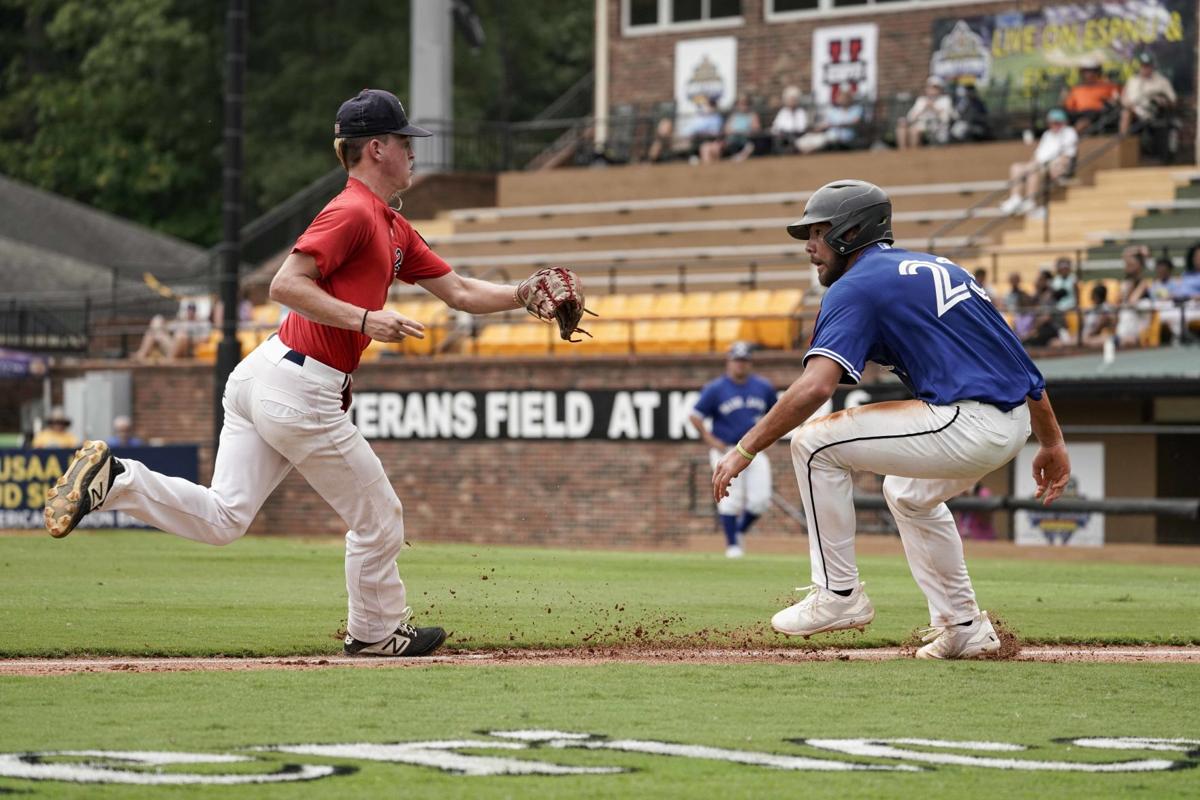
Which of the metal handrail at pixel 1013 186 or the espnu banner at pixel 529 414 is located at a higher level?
the metal handrail at pixel 1013 186

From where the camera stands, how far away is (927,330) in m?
7.80

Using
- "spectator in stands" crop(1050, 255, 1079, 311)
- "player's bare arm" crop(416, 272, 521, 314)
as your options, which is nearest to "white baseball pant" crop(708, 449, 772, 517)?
"spectator in stands" crop(1050, 255, 1079, 311)

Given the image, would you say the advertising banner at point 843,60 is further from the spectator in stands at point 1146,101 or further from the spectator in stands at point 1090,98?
the spectator in stands at point 1146,101

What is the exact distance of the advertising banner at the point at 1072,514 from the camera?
20.9 meters

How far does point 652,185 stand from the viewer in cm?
3153

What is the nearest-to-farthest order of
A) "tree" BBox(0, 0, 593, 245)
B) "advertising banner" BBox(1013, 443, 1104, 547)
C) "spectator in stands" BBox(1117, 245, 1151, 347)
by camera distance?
"advertising banner" BBox(1013, 443, 1104, 547) → "spectator in stands" BBox(1117, 245, 1151, 347) → "tree" BBox(0, 0, 593, 245)

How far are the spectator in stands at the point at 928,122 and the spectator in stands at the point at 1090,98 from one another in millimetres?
1826

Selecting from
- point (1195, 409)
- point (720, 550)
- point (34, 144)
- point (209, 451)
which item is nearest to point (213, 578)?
point (720, 550)

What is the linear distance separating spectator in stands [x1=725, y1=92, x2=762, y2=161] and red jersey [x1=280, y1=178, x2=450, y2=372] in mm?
23331

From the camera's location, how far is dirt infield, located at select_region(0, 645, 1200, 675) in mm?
7957

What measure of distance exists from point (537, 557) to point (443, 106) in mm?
21389

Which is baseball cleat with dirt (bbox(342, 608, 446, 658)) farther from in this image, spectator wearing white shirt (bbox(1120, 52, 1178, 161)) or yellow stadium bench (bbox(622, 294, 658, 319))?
spectator wearing white shirt (bbox(1120, 52, 1178, 161))

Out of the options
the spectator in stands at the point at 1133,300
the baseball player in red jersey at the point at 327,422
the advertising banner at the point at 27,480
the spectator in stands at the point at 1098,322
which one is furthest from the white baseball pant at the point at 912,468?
the advertising banner at the point at 27,480

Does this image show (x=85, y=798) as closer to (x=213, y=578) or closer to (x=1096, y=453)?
(x=213, y=578)
